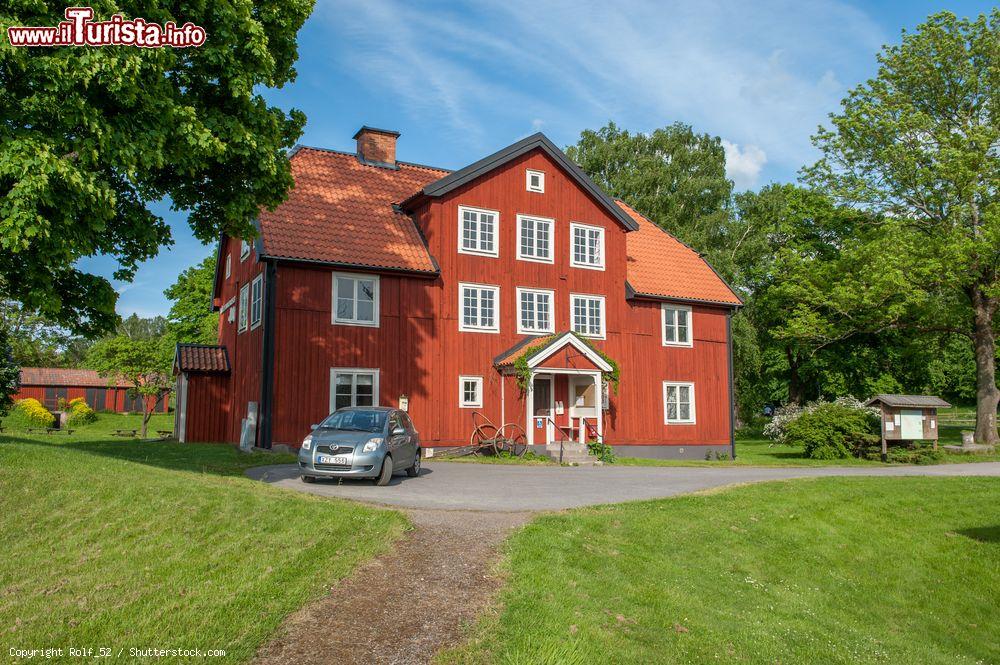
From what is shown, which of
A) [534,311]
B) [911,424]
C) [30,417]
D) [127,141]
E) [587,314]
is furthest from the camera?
[30,417]

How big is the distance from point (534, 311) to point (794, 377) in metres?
27.2

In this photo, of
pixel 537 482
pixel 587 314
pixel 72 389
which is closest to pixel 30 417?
pixel 72 389

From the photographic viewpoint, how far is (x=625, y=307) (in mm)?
28375

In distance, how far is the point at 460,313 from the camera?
24984mm

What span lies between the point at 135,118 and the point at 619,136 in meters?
39.2

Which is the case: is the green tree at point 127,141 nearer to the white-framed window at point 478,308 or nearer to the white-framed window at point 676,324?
the white-framed window at point 478,308

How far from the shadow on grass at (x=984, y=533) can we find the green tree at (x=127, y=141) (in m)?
14.6

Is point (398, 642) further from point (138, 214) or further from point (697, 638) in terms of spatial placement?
point (138, 214)

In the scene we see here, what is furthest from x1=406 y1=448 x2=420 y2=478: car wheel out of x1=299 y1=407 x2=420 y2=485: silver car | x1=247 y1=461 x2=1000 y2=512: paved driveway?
x1=299 y1=407 x2=420 y2=485: silver car

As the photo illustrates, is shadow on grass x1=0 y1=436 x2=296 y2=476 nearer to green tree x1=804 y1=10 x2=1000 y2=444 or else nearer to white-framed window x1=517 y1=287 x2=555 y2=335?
white-framed window x1=517 y1=287 x2=555 y2=335

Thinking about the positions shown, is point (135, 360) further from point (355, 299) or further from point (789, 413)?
point (789, 413)

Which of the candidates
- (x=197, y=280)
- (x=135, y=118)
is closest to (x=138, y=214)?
(x=135, y=118)

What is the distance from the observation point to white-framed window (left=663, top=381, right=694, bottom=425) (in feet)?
94.7

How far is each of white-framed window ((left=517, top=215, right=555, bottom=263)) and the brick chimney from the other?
6080mm
